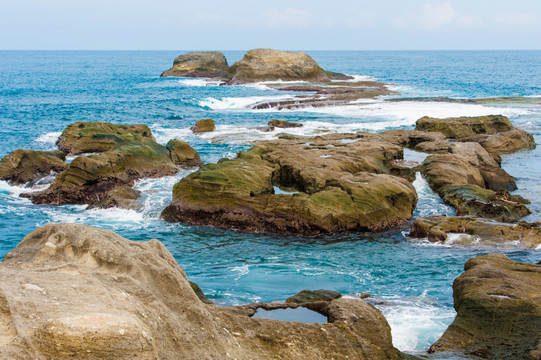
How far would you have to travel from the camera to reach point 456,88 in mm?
82000

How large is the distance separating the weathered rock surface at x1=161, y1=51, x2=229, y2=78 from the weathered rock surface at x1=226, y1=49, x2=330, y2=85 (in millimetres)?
15282

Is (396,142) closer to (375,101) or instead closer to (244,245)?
(244,245)

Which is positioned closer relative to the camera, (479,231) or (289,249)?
(289,249)

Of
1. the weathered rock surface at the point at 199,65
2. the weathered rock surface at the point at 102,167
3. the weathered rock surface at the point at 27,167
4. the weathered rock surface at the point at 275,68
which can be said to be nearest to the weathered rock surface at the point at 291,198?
the weathered rock surface at the point at 102,167

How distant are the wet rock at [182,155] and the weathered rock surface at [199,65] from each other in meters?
76.0

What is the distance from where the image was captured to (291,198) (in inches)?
776

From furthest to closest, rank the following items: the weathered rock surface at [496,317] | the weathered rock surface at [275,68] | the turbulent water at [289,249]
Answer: the weathered rock surface at [275,68]
the turbulent water at [289,249]
the weathered rock surface at [496,317]

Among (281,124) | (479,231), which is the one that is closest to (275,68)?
(281,124)

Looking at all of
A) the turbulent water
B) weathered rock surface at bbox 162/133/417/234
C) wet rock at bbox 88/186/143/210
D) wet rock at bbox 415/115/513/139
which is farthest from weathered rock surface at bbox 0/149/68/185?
wet rock at bbox 415/115/513/139

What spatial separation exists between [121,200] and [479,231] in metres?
14.1

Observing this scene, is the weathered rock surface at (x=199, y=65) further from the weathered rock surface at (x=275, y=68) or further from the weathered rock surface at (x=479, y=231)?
the weathered rock surface at (x=479, y=231)

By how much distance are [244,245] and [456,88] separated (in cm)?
7170

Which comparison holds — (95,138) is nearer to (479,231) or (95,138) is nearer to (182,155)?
(182,155)

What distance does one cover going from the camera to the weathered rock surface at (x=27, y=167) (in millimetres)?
25859
